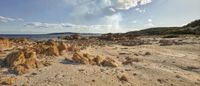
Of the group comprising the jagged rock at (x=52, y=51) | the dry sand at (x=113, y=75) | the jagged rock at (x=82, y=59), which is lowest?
the dry sand at (x=113, y=75)

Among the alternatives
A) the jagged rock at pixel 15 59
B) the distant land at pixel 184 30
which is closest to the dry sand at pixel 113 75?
the jagged rock at pixel 15 59

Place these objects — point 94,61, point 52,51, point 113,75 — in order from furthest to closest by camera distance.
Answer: point 52,51
point 94,61
point 113,75

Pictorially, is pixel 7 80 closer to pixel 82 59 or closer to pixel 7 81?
pixel 7 81

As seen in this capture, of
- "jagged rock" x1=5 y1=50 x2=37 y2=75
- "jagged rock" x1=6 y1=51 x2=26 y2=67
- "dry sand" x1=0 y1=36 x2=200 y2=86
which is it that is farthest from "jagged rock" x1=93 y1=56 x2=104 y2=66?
"jagged rock" x1=6 y1=51 x2=26 y2=67

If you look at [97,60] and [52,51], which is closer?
[97,60]

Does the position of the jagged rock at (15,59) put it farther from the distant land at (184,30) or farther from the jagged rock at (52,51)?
the distant land at (184,30)

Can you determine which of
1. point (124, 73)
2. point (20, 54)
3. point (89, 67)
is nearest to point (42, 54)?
point (20, 54)

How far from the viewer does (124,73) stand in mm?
14148

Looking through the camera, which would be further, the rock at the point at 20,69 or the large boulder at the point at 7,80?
the rock at the point at 20,69

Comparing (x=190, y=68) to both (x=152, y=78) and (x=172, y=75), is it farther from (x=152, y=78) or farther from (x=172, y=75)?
(x=152, y=78)

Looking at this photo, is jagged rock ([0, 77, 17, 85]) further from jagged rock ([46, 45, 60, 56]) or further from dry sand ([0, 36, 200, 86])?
jagged rock ([46, 45, 60, 56])

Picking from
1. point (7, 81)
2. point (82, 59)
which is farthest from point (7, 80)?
point (82, 59)

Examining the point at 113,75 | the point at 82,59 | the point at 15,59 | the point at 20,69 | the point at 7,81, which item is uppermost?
the point at 15,59

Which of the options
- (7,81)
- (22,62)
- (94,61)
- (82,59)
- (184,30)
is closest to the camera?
(7,81)
